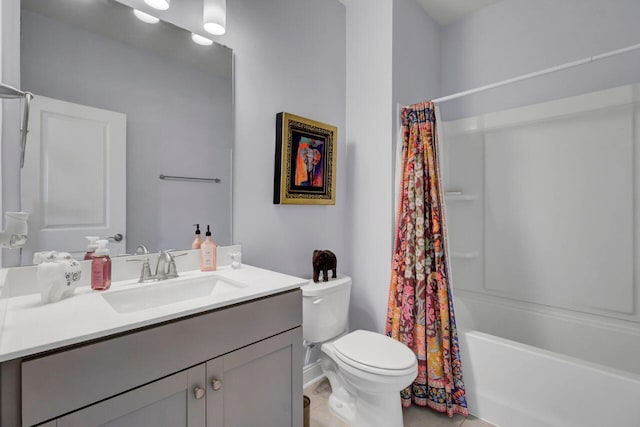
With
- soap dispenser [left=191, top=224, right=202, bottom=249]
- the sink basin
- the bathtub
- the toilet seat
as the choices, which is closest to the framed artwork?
soap dispenser [left=191, top=224, right=202, bottom=249]

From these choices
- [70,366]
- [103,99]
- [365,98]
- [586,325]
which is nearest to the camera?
[70,366]

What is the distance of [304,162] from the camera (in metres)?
2.04

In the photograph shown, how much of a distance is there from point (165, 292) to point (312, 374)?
1290mm

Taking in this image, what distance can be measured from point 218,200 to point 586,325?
2.38 meters

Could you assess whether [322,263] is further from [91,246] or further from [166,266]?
[91,246]

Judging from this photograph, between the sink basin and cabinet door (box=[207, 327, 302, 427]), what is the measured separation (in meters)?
0.25

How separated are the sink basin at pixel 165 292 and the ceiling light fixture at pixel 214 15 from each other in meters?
1.17

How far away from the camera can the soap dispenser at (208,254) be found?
150 cm

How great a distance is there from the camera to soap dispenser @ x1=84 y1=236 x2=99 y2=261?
3.98 ft

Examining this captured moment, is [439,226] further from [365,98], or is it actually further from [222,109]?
[222,109]

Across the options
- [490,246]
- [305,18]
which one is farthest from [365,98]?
[490,246]

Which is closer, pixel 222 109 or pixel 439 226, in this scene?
pixel 222 109

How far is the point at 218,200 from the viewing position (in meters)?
1.64

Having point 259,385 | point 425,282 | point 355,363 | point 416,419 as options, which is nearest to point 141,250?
point 259,385
